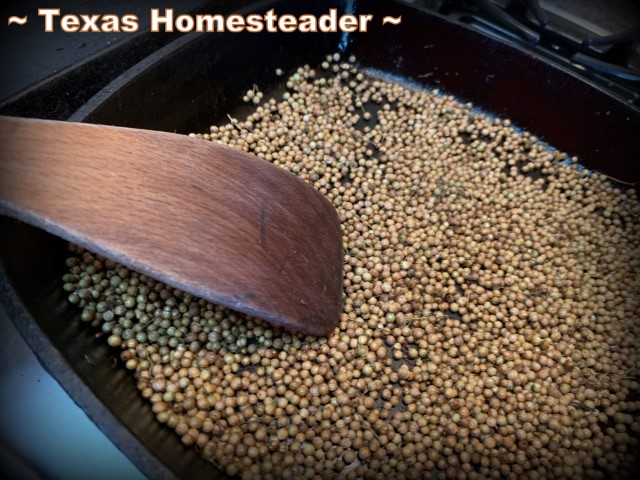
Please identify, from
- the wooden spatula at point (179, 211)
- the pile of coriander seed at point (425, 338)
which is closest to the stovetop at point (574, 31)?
the pile of coriander seed at point (425, 338)

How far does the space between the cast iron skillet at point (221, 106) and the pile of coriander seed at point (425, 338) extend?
0.28 feet

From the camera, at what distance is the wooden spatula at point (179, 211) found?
117cm

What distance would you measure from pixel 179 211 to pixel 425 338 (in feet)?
3.52

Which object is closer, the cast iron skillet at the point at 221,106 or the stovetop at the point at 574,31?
the cast iron skillet at the point at 221,106

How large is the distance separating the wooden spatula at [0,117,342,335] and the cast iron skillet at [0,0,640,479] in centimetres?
25

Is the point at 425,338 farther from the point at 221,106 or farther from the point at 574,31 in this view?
the point at 574,31

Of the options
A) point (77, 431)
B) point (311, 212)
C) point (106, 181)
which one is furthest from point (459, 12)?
point (77, 431)

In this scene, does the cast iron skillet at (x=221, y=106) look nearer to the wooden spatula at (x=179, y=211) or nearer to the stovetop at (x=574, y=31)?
the stovetop at (x=574, y=31)

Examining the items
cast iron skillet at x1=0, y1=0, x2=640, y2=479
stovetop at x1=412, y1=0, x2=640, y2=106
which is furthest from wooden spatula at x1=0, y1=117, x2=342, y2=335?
stovetop at x1=412, y1=0, x2=640, y2=106

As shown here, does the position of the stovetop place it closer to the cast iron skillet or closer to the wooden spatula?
the cast iron skillet

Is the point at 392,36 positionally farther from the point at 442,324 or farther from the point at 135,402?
the point at 135,402

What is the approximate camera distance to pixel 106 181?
1268 mm

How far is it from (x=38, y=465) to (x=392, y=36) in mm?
2538

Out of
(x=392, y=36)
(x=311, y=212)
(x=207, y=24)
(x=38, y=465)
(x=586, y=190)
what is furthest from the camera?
(x=392, y=36)
